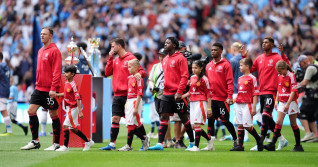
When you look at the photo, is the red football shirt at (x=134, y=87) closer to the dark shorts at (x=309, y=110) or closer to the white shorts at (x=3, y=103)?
the dark shorts at (x=309, y=110)

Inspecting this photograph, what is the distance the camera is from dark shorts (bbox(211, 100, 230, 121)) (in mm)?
11784

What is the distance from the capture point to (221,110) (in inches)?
465

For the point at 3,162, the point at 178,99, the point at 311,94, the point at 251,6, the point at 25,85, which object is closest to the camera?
the point at 3,162

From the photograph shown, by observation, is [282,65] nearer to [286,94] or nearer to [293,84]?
[293,84]

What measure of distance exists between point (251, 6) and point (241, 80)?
57.6ft

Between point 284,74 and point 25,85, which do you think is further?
point 25,85

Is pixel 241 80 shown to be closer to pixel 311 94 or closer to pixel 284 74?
pixel 284 74

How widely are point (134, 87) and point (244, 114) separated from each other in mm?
2251

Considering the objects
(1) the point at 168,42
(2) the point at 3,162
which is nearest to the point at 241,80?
(1) the point at 168,42

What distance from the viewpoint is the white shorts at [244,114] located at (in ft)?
37.8

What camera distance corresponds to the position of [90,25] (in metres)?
29.4

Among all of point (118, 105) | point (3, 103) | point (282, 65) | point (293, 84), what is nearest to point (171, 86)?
point (118, 105)

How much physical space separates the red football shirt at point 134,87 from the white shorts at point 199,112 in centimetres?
106

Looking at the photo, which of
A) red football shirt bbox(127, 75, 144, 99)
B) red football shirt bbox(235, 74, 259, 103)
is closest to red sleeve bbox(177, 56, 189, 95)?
red football shirt bbox(127, 75, 144, 99)
